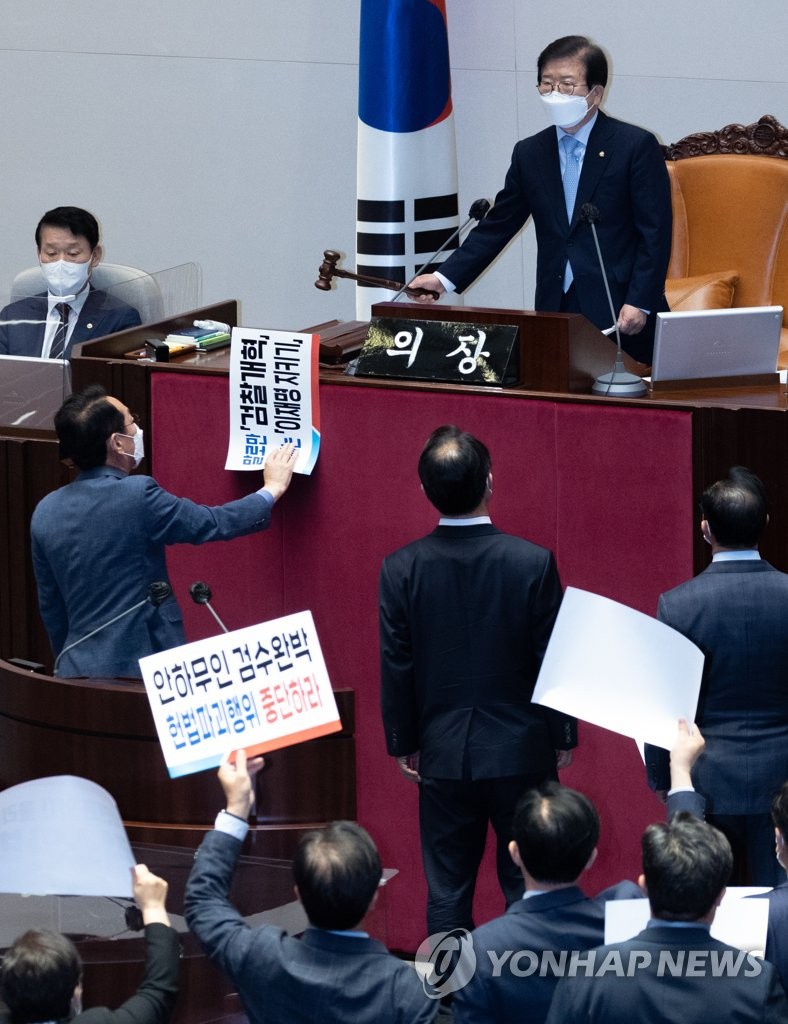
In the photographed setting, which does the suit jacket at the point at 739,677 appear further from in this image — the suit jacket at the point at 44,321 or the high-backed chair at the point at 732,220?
the high-backed chair at the point at 732,220

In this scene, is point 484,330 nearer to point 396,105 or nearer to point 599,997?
point 599,997

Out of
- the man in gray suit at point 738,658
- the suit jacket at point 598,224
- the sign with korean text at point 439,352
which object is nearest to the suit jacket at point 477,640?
the man in gray suit at point 738,658

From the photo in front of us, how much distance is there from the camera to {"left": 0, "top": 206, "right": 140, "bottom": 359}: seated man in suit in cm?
437

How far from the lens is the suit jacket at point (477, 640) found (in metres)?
3.06

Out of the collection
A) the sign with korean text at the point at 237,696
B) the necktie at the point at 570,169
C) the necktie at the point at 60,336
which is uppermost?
the necktie at the point at 570,169

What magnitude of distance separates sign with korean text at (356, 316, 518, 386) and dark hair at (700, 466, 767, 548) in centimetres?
67

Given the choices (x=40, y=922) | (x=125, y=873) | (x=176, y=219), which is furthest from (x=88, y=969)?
(x=176, y=219)

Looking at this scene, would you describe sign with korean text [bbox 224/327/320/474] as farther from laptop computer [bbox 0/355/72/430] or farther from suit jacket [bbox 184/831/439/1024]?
suit jacket [bbox 184/831/439/1024]

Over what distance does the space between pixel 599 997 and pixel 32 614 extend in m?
2.50

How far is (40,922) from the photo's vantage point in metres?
2.82

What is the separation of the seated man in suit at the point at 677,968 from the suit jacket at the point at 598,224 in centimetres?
223

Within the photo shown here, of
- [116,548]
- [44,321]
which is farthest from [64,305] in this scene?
[116,548]

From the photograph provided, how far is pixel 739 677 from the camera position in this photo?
2.95 m

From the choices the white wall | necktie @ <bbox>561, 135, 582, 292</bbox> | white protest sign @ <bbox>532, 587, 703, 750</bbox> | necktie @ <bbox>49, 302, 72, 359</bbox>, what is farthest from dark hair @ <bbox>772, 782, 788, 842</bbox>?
the white wall
